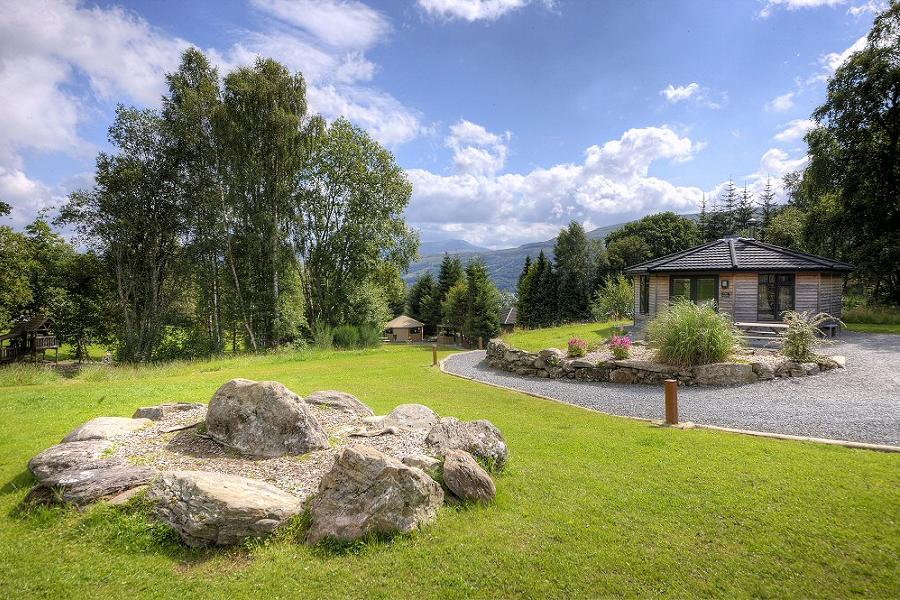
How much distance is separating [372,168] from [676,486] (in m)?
24.0

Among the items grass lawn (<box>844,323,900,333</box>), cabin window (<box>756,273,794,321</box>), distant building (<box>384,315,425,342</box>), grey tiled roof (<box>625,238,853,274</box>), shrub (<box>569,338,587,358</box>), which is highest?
grey tiled roof (<box>625,238,853,274</box>)

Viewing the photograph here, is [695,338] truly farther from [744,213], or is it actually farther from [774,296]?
[744,213]

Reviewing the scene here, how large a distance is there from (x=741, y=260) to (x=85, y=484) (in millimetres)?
21500

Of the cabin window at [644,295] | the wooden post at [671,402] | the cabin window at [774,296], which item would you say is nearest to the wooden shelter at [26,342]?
the wooden post at [671,402]

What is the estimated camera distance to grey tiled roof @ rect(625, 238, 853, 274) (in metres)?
17.0

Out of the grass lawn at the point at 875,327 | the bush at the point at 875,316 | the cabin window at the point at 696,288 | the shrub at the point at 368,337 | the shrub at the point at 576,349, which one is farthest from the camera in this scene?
the shrub at the point at 368,337

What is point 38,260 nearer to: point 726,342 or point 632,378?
point 632,378

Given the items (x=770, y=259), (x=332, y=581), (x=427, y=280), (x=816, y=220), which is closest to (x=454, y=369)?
(x=332, y=581)

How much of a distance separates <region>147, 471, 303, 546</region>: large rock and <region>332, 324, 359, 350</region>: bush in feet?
61.1

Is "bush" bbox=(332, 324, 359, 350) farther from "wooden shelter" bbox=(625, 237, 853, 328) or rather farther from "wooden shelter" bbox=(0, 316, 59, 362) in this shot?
"wooden shelter" bbox=(0, 316, 59, 362)

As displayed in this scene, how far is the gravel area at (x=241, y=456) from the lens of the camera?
14.6ft

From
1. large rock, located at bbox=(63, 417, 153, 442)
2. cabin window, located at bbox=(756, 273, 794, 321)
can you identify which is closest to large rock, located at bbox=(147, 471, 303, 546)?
large rock, located at bbox=(63, 417, 153, 442)

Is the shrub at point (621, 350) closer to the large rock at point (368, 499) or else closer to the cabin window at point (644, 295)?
the large rock at point (368, 499)

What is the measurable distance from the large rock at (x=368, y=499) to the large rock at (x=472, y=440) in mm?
1012
